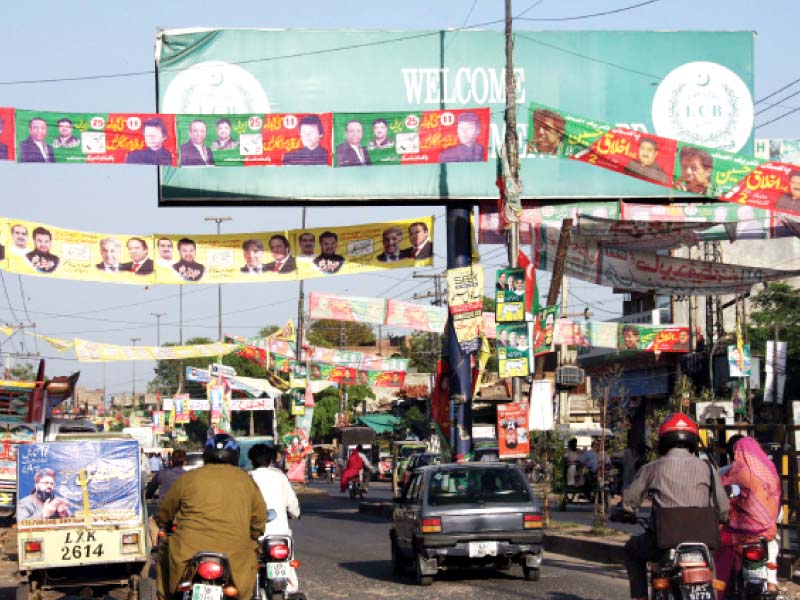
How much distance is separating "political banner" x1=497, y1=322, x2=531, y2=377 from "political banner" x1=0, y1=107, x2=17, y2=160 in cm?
986

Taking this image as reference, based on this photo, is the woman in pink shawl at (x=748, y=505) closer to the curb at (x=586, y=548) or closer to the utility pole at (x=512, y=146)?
the curb at (x=586, y=548)

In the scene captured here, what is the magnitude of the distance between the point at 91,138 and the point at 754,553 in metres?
17.5

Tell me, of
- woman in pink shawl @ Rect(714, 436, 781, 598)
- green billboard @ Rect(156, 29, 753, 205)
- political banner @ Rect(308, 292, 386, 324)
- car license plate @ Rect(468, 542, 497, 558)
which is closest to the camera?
woman in pink shawl @ Rect(714, 436, 781, 598)

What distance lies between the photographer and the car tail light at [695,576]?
8430mm

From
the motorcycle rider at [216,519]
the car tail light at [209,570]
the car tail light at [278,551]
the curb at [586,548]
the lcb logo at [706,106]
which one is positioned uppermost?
the lcb logo at [706,106]

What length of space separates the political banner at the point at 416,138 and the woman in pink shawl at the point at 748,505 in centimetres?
1478

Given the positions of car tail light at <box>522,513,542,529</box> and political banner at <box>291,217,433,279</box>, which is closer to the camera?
car tail light at <box>522,513,542,529</box>

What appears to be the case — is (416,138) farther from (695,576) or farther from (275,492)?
(695,576)

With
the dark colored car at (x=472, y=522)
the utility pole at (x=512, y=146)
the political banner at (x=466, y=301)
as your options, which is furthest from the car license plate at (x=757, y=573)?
the political banner at (x=466, y=301)

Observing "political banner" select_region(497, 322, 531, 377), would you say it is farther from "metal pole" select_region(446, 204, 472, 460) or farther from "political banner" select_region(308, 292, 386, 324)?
"political banner" select_region(308, 292, 386, 324)

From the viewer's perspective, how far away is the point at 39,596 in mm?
13273

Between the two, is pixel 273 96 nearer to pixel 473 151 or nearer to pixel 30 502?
pixel 473 151

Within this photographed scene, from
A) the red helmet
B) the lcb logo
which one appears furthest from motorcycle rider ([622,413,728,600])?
the lcb logo

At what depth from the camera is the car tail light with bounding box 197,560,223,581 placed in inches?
328
